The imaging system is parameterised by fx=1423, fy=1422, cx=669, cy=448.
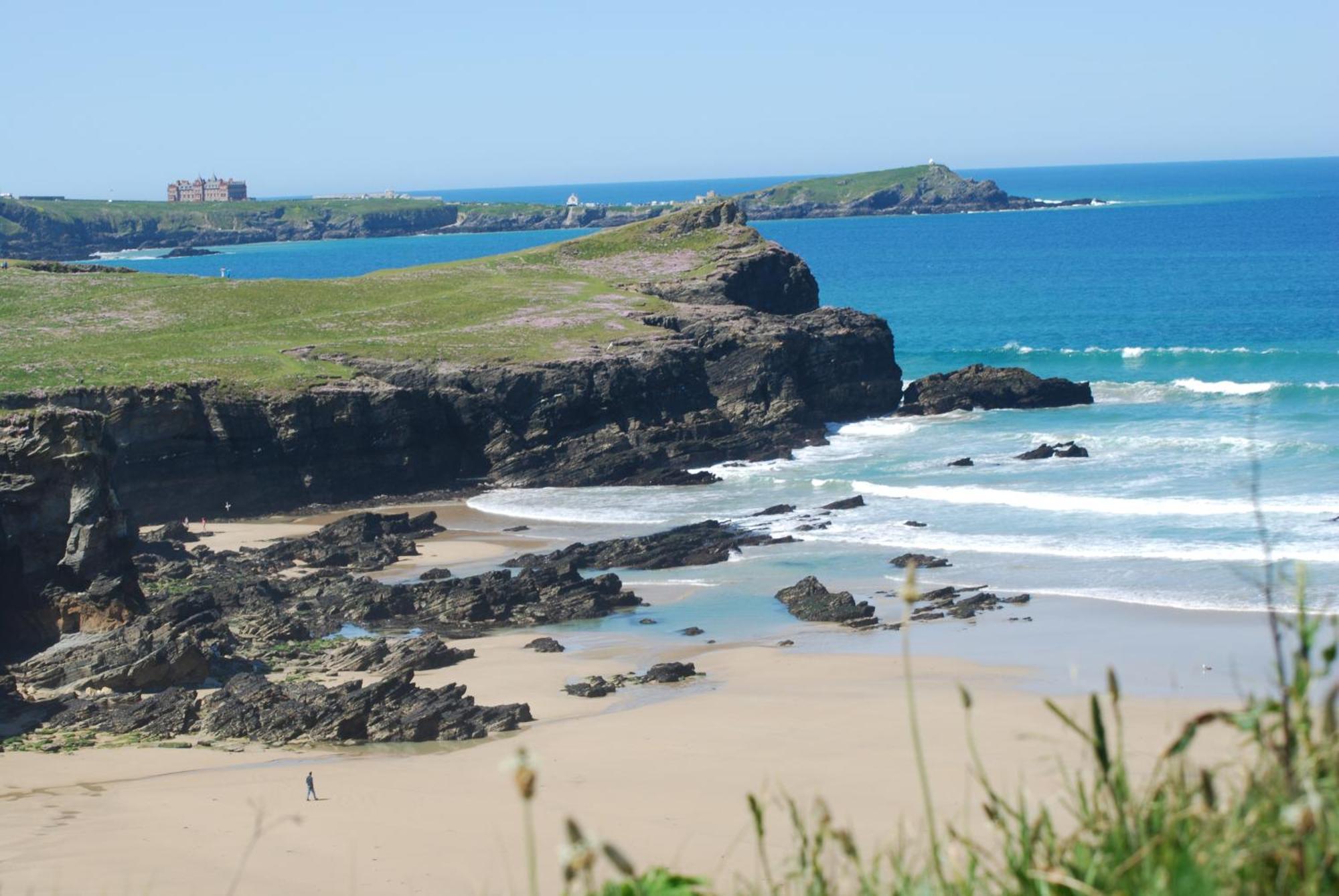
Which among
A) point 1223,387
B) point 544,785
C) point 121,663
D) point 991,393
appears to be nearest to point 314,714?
point 121,663

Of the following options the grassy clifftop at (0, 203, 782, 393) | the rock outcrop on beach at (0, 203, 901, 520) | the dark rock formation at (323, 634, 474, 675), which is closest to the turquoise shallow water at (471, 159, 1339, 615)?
the rock outcrop on beach at (0, 203, 901, 520)

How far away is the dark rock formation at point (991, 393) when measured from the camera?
2216 inches

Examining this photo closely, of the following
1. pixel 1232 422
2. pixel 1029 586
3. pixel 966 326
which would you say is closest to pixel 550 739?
pixel 1029 586

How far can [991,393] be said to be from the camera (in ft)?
185

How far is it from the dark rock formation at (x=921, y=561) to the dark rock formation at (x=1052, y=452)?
12.9m

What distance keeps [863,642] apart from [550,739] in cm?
805

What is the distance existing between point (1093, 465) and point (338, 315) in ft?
101

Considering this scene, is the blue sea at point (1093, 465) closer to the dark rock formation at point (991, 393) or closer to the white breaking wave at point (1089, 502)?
the white breaking wave at point (1089, 502)

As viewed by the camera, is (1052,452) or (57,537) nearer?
(57,537)

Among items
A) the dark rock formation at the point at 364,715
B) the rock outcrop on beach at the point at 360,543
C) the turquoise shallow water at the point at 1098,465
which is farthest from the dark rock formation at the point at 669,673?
the rock outcrop on beach at the point at 360,543

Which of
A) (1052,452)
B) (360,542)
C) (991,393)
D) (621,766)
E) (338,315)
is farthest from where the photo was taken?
(338,315)

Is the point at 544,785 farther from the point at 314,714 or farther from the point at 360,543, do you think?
the point at 360,543

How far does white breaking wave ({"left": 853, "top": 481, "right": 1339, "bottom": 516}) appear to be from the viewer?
36688 mm

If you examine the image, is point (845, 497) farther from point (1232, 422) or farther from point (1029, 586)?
point (1232, 422)
